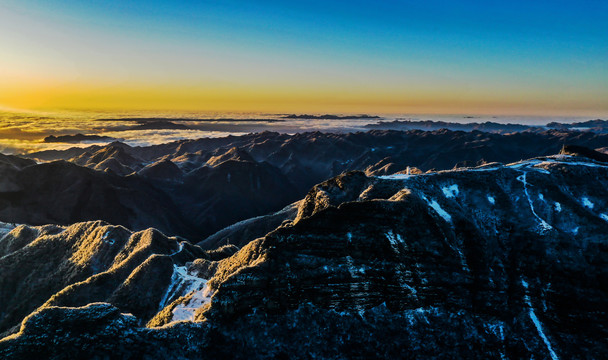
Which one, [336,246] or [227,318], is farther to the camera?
[336,246]

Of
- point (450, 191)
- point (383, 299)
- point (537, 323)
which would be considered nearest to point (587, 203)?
point (450, 191)

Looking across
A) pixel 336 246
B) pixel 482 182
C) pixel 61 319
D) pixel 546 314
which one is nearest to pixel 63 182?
pixel 61 319

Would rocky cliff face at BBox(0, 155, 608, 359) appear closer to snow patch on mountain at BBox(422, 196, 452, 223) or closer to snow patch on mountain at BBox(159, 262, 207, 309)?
snow patch on mountain at BBox(422, 196, 452, 223)

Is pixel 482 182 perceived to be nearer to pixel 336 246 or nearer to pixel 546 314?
pixel 546 314

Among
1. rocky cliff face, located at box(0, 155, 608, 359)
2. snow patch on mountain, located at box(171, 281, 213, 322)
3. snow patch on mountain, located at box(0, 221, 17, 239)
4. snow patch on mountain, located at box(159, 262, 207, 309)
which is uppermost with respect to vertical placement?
rocky cliff face, located at box(0, 155, 608, 359)

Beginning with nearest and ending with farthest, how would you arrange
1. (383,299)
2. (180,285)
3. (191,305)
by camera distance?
(383,299) < (191,305) < (180,285)

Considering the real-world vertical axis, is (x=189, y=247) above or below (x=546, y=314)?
below

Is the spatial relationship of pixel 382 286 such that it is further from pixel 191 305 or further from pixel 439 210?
pixel 191 305

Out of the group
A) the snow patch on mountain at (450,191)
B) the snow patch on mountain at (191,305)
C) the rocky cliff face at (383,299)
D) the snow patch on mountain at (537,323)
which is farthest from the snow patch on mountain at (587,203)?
the snow patch on mountain at (191,305)

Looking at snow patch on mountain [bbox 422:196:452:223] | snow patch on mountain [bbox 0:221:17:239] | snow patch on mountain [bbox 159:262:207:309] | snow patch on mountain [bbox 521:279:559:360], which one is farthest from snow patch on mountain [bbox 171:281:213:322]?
snow patch on mountain [bbox 0:221:17:239]
